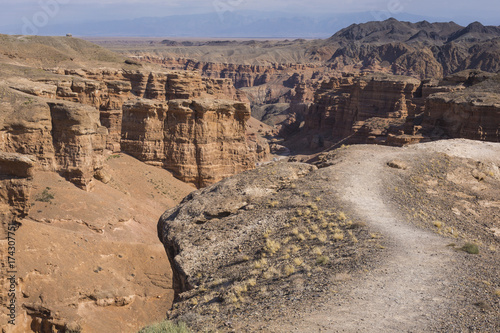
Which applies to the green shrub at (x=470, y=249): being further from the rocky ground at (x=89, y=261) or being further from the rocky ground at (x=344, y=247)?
the rocky ground at (x=89, y=261)

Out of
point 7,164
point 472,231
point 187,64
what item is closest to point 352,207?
point 472,231

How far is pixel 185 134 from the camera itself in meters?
33.9

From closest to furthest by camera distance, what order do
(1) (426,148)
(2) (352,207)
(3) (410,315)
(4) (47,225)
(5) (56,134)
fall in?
(3) (410,315), (2) (352,207), (4) (47,225), (5) (56,134), (1) (426,148)

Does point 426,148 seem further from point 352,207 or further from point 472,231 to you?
point 352,207

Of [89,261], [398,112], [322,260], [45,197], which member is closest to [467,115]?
[398,112]

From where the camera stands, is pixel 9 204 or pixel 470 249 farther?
pixel 9 204

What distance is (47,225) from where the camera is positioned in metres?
20.5

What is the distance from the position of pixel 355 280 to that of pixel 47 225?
590 inches

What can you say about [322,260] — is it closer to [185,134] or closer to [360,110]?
[185,134]

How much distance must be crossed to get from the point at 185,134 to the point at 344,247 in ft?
71.4

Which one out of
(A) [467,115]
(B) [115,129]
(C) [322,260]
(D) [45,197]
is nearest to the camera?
(C) [322,260]

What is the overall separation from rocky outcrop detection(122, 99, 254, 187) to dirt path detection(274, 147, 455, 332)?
19213 mm

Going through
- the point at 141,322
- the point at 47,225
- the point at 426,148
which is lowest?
the point at 141,322

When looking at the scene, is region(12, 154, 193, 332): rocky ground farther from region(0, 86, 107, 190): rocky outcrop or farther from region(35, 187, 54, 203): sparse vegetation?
region(0, 86, 107, 190): rocky outcrop
